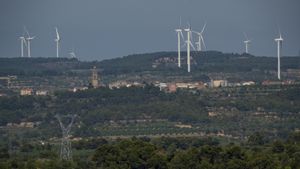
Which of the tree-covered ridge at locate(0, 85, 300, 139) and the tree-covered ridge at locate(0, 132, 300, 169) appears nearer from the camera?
the tree-covered ridge at locate(0, 132, 300, 169)

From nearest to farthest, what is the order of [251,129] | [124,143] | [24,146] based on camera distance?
[124,143]
[24,146]
[251,129]

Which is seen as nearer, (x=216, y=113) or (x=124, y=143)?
(x=124, y=143)

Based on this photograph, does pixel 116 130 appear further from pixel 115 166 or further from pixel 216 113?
pixel 115 166

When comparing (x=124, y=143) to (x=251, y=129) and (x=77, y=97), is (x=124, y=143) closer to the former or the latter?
(x=251, y=129)

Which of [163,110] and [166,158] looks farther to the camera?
[163,110]

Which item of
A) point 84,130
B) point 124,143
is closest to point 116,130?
point 84,130

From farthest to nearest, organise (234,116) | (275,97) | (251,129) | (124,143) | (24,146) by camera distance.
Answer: (275,97), (234,116), (251,129), (24,146), (124,143)

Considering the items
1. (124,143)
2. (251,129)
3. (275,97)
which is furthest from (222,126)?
(124,143)

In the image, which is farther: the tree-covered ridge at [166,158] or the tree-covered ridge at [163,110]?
the tree-covered ridge at [163,110]

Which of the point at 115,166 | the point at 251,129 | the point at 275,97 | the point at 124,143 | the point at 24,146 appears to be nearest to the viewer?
the point at 115,166
